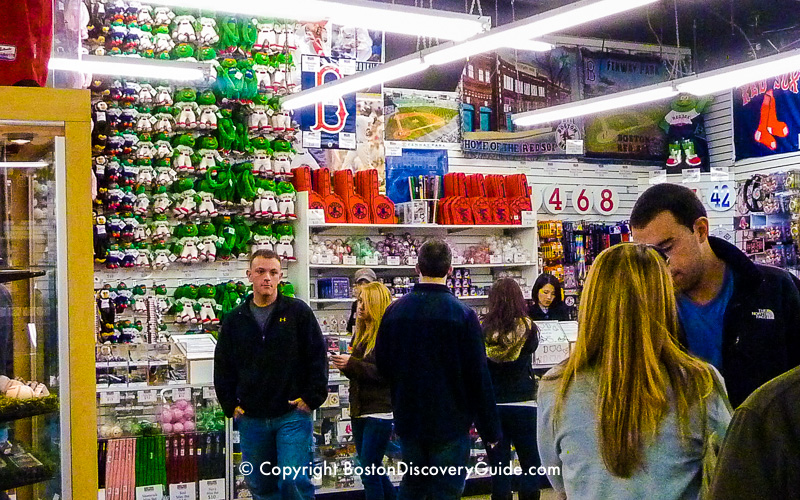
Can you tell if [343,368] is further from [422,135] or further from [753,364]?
[422,135]

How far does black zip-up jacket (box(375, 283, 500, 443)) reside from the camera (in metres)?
4.64

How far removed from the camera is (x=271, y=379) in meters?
5.25

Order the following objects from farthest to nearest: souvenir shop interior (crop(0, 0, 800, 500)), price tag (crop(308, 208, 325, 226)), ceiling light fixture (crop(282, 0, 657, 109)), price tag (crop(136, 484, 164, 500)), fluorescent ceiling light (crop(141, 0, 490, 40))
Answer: price tag (crop(308, 208, 325, 226)) → price tag (crop(136, 484, 164, 500)) → ceiling light fixture (crop(282, 0, 657, 109)) → fluorescent ceiling light (crop(141, 0, 490, 40)) → souvenir shop interior (crop(0, 0, 800, 500))

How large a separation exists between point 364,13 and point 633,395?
11.8ft

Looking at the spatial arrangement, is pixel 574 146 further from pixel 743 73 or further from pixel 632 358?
pixel 632 358

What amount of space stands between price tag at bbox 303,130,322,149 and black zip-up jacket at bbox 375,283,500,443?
491 cm

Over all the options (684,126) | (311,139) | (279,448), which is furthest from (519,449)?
(684,126)

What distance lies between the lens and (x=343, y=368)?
222 inches

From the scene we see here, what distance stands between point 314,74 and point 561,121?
10.8 ft

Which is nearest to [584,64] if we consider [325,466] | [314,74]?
[314,74]

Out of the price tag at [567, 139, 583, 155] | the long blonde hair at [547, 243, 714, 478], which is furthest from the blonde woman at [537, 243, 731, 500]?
the price tag at [567, 139, 583, 155]

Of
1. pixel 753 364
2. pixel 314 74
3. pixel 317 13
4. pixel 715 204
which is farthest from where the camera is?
pixel 715 204

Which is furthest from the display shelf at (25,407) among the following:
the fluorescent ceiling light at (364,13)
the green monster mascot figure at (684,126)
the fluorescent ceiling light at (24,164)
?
the green monster mascot figure at (684,126)

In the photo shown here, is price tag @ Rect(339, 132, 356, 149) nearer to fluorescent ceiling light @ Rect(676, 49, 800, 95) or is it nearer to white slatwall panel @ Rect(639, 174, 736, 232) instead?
fluorescent ceiling light @ Rect(676, 49, 800, 95)
